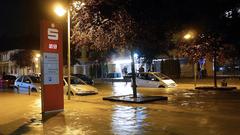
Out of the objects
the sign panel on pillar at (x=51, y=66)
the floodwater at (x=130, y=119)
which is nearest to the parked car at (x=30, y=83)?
the floodwater at (x=130, y=119)

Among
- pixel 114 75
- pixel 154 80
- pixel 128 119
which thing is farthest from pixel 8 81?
pixel 128 119

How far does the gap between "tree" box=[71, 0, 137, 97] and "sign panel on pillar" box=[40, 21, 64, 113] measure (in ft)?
11.7

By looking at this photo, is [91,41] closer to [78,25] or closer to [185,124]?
[78,25]

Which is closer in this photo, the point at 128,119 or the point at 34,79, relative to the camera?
the point at 128,119

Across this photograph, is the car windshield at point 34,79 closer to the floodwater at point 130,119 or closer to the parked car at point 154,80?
the parked car at point 154,80

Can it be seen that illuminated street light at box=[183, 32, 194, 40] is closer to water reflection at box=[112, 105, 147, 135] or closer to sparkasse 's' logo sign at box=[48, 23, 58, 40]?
water reflection at box=[112, 105, 147, 135]

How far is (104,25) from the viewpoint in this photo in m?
20.5

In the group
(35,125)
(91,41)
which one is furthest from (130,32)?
(35,125)

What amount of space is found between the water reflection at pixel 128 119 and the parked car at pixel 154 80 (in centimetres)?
1381

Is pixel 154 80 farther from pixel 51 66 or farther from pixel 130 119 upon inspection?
pixel 130 119

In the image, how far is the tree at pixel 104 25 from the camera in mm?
19906

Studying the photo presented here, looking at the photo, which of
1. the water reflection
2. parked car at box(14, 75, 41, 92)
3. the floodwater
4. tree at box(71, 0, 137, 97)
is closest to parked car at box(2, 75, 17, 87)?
parked car at box(14, 75, 41, 92)

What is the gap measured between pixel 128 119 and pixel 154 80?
1857 cm

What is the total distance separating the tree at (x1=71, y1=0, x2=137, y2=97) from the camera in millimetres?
19906
